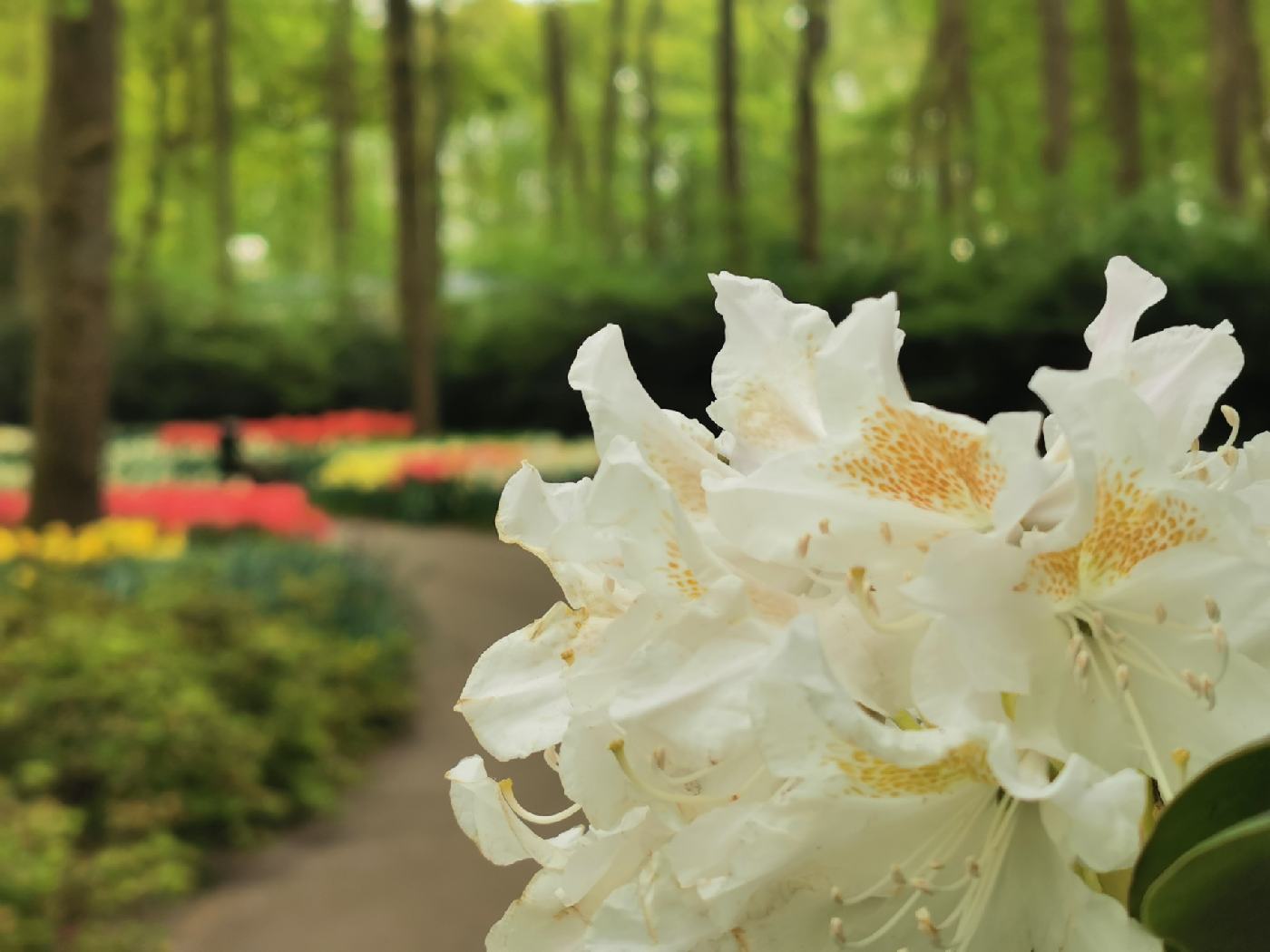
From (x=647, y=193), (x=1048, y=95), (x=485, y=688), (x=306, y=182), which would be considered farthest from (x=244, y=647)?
(x=306, y=182)

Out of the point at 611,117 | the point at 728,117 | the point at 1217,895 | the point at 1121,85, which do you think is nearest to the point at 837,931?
the point at 1217,895

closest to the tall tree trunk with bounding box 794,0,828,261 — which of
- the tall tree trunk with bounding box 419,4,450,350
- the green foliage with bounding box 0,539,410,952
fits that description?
the tall tree trunk with bounding box 419,4,450,350

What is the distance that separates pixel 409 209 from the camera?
15.1 metres

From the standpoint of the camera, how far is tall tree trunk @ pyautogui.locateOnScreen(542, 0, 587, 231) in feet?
71.4

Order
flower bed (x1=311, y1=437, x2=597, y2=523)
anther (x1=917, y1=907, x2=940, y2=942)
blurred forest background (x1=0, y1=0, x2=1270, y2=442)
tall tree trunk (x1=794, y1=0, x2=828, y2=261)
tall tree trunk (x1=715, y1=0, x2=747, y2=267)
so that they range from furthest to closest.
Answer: tall tree trunk (x1=715, y1=0, x2=747, y2=267)
tall tree trunk (x1=794, y1=0, x2=828, y2=261)
blurred forest background (x1=0, y1=0, x2=1270, y2=442)
flower bed (x1=311, y1=437, x2=597, y2=523)
anther (x1=917, y1=907, x2=940, y2=942)

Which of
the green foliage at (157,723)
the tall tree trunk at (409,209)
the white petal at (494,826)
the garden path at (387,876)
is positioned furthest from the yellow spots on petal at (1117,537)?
the tall tree trunk at (409,209)

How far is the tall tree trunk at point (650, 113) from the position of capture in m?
22.2

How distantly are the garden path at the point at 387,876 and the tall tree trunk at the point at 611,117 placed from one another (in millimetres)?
15737

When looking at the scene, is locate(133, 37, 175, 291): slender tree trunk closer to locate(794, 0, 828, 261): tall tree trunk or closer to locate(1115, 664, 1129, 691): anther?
locate(794, 0, 828, 261): tall tree trunk

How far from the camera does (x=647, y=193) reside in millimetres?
22578

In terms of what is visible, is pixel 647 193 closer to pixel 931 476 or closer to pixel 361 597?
pixel 361 597

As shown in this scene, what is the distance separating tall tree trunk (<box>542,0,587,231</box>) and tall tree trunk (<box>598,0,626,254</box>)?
544mm

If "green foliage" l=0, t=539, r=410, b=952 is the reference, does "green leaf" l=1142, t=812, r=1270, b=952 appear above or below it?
above

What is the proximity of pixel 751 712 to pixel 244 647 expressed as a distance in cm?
559
